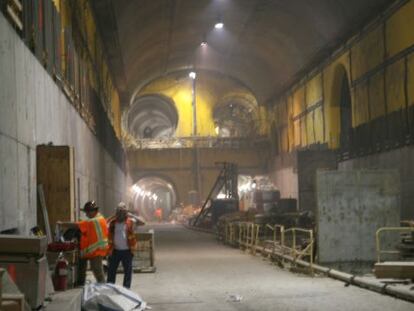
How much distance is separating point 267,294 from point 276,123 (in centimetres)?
3426

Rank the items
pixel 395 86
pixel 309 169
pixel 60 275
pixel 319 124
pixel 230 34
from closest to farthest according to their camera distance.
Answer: pixel 60 275 < pixel 395 86 < pixel 309 169 < pixel 319 124 < pixel 230 34

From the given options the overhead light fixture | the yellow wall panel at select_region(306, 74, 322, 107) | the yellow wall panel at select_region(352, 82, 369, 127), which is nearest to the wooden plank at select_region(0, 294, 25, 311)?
the yellow wall panel at select_region(352, 82, 369, 127)

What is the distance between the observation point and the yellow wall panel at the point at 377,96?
26.2 metres

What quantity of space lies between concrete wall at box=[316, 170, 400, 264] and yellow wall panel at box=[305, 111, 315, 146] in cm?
2073

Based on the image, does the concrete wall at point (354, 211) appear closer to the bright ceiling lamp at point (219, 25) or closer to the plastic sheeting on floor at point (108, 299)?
the plastic sheeting on floor at point (108, 299)

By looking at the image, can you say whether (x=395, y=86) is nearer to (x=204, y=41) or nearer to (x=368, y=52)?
(x=368, y=52)

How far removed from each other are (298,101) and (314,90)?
147 inches

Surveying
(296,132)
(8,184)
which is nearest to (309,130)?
(296,132)

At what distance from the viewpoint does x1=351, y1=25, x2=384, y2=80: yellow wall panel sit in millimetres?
26297

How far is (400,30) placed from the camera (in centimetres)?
2408

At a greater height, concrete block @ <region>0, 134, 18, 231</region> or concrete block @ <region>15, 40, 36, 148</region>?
concrete block @ <region>15, 40, 36, 148</region>

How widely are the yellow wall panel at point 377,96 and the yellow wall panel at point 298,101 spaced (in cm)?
1203

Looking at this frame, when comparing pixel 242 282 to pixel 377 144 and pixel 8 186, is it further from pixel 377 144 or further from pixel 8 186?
pixel 377 144

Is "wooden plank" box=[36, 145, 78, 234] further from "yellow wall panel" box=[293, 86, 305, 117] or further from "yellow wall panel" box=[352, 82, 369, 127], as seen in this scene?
"yellow wall panel" box=[293, 86, 305, 117]
